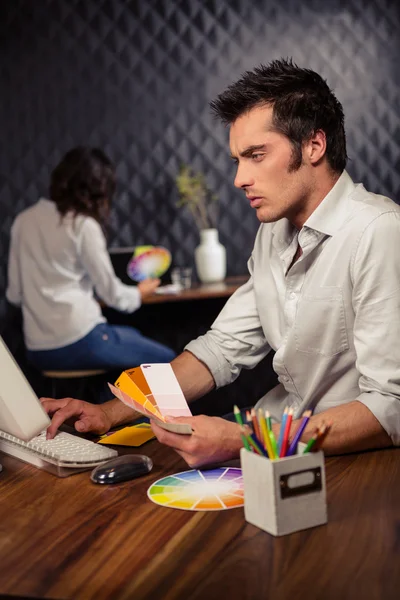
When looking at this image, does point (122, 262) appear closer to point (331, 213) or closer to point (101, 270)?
point (101, 270)

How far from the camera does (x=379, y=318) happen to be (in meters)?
1.65

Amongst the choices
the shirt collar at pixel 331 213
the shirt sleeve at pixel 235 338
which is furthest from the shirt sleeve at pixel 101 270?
the shirt collar at pixel 331 213

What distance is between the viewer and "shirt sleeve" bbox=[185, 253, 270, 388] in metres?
2.06

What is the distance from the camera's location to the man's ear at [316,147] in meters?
1.87

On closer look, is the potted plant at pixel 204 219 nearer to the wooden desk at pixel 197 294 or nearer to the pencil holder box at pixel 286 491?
the wooden desk at pixel 197 294

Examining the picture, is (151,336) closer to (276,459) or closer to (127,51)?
(127,51)

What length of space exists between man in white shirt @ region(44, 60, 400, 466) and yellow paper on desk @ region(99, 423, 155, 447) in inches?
1.7

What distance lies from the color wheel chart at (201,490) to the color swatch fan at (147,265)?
3151mm

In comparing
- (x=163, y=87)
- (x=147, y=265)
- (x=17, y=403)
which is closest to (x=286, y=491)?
(x=17, y=403)

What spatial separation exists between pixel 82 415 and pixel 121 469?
0.37m

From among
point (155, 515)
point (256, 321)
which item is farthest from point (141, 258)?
point (155, 515)

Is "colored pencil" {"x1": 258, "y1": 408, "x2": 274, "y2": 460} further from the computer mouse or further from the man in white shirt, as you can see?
the man in white shirt

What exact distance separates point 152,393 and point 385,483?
1.45 ft

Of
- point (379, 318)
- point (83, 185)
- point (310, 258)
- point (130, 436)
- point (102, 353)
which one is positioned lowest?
point (102, 353)
